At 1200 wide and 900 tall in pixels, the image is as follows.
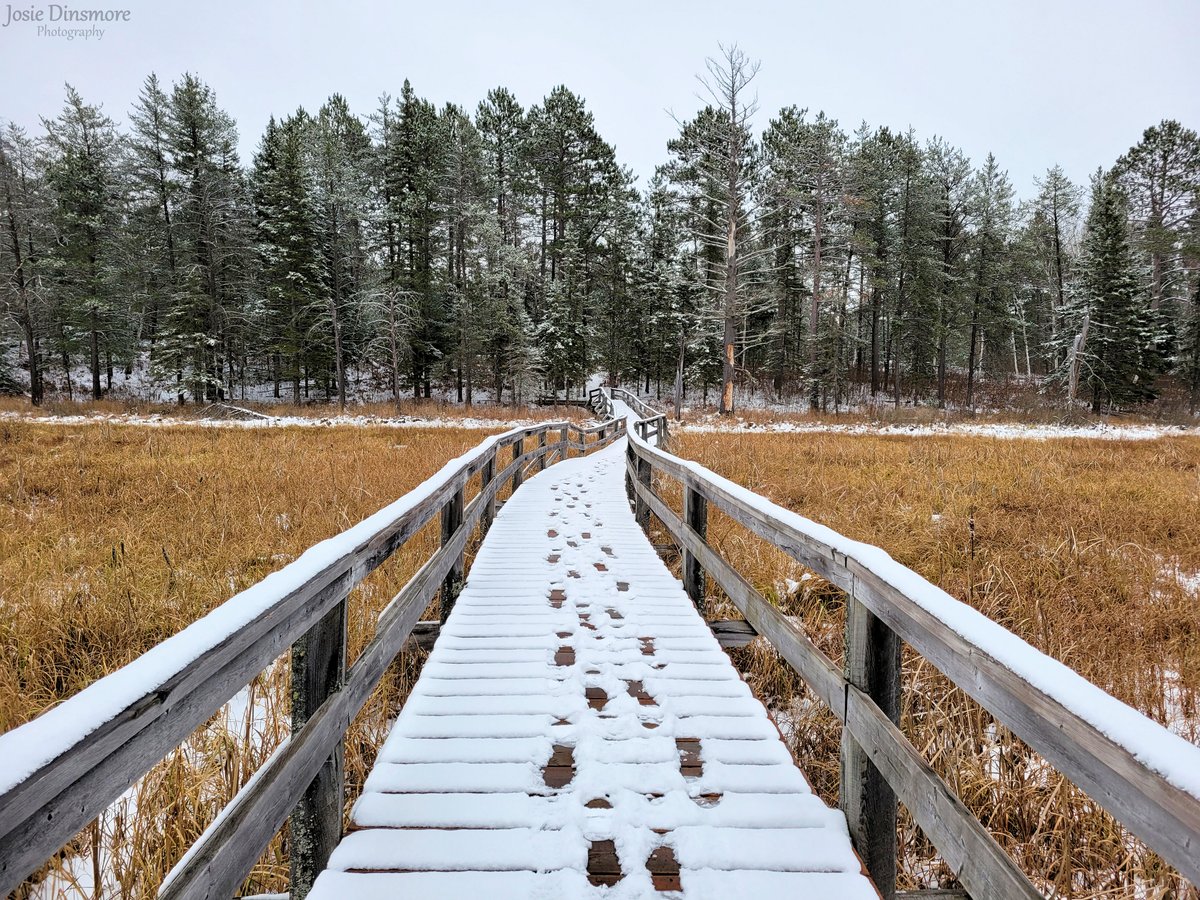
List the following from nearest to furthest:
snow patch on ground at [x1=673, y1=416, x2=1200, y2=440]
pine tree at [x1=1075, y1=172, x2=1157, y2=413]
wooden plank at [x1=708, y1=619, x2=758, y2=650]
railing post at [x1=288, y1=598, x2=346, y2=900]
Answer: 1. railing post at [x1=288, y1=598, x2=346, y2=900]
2. wooden plank at [x1=708, y1=619, x2=758, y2=650]
3. snow patch on ground at [x1=673, y1=416, x2=1200, y2=440]
4. pine tree at [x1=1075, y1=172, x2=1157, y2=413]

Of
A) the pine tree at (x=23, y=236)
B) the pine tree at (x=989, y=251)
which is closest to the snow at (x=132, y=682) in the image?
the pine tree at (x=23, y=236)

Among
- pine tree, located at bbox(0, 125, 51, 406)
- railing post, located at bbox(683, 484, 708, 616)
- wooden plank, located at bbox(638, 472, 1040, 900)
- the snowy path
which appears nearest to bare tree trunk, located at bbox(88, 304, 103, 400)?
pine tree, located at bbox(0, 125, 51, 406)

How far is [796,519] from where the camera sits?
2607 mm

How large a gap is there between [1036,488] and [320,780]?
9351mm

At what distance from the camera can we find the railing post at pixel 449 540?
413 centimetres

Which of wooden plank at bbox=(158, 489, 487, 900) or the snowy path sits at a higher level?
wooden plank at bbox=(158, 489, 487, 900)

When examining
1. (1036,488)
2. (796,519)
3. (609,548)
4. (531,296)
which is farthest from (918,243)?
(796,519)

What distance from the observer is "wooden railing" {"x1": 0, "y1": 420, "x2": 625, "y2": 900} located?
82cm

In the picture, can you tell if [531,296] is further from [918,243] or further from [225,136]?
[918,243]

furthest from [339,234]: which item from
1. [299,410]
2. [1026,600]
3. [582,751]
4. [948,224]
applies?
[948,224]

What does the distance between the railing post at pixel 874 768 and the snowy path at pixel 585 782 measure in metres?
0.10

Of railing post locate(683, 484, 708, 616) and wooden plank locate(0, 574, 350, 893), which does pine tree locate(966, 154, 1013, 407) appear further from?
wooden plank locate(0, 574, 350, 893)

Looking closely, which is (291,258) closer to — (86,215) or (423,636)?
(86,215)

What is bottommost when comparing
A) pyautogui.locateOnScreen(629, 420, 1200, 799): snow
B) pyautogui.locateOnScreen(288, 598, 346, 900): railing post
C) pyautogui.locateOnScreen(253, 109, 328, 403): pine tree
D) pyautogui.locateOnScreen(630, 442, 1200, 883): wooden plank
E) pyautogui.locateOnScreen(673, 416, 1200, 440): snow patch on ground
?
pyautogui.locateOnScreen(288, 598, 346, 900): railing post
